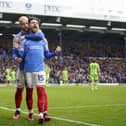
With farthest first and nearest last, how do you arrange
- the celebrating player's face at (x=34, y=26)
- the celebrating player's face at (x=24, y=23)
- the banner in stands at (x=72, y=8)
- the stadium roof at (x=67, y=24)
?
the stadium roof at (x=67, y=24) < the banner in stands at (x=72, y=8) < the celebrating player's face at (x=24, y=23) < the celebrating player's face at (x=34, y=26)

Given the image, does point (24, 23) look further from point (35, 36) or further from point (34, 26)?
point (35, 36)

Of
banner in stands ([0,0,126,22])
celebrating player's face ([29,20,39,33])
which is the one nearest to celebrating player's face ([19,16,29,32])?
celebrating player's face ([29,20,39,33])

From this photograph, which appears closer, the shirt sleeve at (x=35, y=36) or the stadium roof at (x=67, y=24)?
the shirt sleeve at (x=35, y=36)

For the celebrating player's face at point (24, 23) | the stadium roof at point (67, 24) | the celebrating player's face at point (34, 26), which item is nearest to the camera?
the celebrating player's face at point (34, 26)

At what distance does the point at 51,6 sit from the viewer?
4394 centimetres

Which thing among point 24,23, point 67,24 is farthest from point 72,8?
point 24,23

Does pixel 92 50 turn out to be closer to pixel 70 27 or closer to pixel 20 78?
pixel 70 27

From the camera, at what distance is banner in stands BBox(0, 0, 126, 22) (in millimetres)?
42125

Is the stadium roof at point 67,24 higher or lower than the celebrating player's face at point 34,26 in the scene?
higher

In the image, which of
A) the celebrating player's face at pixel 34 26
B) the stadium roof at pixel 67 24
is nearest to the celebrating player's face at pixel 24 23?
the celebrating player's face at pixel 34 26

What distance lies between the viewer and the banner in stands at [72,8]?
1658 inches

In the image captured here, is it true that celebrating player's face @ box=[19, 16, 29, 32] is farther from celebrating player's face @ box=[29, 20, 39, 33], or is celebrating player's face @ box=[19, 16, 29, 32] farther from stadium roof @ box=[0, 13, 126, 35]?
stadium roof @ box=[0, 13, 126, 35]

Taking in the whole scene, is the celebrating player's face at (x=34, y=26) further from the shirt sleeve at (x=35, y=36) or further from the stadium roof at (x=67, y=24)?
the stadium roof at (x=67, y=24)

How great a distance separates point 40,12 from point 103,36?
546 inches
